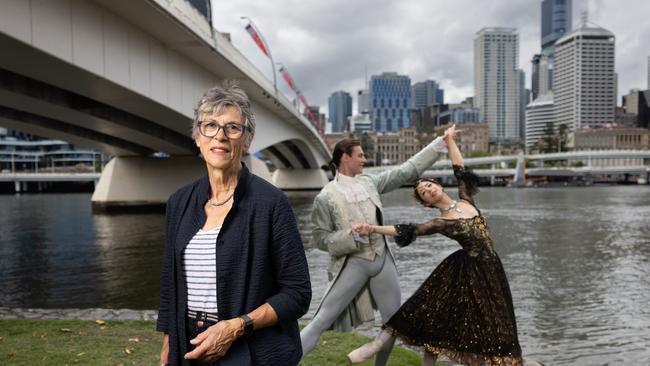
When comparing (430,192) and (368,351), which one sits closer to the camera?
(430,192)

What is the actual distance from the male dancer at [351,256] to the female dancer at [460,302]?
0.22 metres

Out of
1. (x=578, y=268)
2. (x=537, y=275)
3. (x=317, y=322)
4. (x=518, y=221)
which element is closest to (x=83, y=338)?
(x=317, y=322)

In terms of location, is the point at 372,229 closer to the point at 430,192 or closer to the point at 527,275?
the point at 430,192

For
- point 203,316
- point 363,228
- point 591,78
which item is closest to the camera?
point 203,316

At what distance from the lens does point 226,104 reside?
2309 mm

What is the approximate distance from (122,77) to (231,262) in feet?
47.6

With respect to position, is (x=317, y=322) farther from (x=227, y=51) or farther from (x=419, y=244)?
(x=227, y=51)

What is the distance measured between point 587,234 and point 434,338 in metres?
16.6

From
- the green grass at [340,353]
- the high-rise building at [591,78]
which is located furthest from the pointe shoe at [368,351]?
the high-rise building at [591,78]

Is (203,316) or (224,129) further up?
(224,129)

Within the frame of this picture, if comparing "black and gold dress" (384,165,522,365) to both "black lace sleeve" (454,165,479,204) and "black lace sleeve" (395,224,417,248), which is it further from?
"black lace sleeve" (454,165,479,204)

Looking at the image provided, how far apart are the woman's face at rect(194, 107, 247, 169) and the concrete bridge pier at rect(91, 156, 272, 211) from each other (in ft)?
99.7

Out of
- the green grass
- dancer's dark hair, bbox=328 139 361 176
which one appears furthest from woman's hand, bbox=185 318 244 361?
the green grass

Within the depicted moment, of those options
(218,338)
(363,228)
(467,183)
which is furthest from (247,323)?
(467,183)
